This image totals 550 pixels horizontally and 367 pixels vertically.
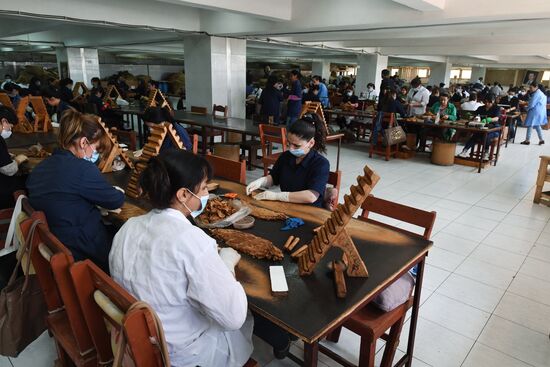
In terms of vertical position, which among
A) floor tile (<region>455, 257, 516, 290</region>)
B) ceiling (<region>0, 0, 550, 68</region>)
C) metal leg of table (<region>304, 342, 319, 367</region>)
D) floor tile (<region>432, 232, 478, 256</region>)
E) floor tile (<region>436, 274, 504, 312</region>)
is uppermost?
ceiling (<region>0, 0, 550, 68</region>)

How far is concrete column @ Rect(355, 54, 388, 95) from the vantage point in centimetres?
1270

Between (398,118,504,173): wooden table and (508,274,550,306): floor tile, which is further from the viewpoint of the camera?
(398,118,504,173): wooden table

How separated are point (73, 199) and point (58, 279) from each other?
641 millimetres

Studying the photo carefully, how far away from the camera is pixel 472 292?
2686 millimetres

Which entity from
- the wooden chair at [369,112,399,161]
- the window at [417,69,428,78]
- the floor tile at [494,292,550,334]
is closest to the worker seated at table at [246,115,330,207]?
the floor tile at [494,292,550,334]

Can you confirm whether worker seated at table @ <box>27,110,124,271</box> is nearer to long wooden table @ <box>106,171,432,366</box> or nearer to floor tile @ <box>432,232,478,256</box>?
long wooden table @ <box>106,171,432,366</box>

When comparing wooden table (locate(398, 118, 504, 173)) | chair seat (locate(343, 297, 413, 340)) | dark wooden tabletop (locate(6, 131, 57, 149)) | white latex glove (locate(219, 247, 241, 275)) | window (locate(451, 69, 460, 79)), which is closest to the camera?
white latex glove (locate(219, 247, 241, 275))

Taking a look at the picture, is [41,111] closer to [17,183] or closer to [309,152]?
[17,183]

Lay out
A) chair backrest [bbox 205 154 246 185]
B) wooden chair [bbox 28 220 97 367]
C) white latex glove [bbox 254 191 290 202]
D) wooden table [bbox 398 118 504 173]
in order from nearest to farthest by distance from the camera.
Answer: wooden chair [bbox 28 220 97 367]
white latex glove [bbox 254 191 290 202]
chair backrest [bbox 205 154 246 185]
wooden table [bbox 398 118 504 173]

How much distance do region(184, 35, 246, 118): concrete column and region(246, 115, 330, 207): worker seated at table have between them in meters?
5.63

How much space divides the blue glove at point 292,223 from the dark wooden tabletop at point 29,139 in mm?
3104

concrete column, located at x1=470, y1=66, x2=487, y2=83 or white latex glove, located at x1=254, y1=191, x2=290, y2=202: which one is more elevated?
concrete column, located at x1=470, y1=66, x2=487, y2=83

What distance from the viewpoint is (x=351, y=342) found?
2.16 m

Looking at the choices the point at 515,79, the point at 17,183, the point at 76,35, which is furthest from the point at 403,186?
the point at 515,79
